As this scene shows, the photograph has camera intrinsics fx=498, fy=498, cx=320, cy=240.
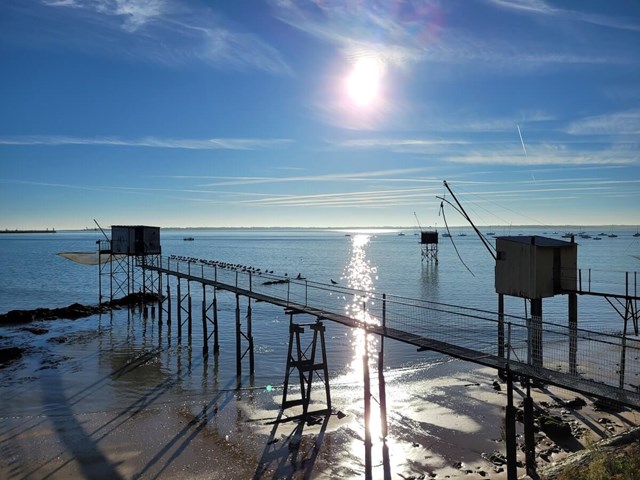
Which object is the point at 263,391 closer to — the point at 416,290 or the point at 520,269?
the point at 520,269

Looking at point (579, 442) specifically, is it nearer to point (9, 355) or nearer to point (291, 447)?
point (291, 447)

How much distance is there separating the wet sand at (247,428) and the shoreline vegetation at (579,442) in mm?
82

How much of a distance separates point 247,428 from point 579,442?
9.95 meters

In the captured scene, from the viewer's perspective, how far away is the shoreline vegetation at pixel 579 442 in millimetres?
9039

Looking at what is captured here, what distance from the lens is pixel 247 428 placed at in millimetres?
15883

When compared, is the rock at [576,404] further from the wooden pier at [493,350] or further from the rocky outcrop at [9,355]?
the rocky outcrop at [9,355]

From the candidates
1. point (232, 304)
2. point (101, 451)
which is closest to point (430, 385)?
point (101, 451)

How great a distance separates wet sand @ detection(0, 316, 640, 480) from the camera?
43.5 feet

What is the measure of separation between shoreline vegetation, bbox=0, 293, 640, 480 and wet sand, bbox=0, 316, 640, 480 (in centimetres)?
8

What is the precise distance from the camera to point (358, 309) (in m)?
40.6

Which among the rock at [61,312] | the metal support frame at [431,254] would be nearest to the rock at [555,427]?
the rock at [61,312]

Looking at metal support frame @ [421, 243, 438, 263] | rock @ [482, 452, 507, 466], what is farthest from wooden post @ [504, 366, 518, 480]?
metal support frame @ [421, 243, 438, 263]

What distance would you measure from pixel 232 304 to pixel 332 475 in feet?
106

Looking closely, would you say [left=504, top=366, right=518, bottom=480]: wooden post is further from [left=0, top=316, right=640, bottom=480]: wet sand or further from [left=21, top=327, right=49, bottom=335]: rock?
[left=21, top=327, right=49, bottom=335]: rock
